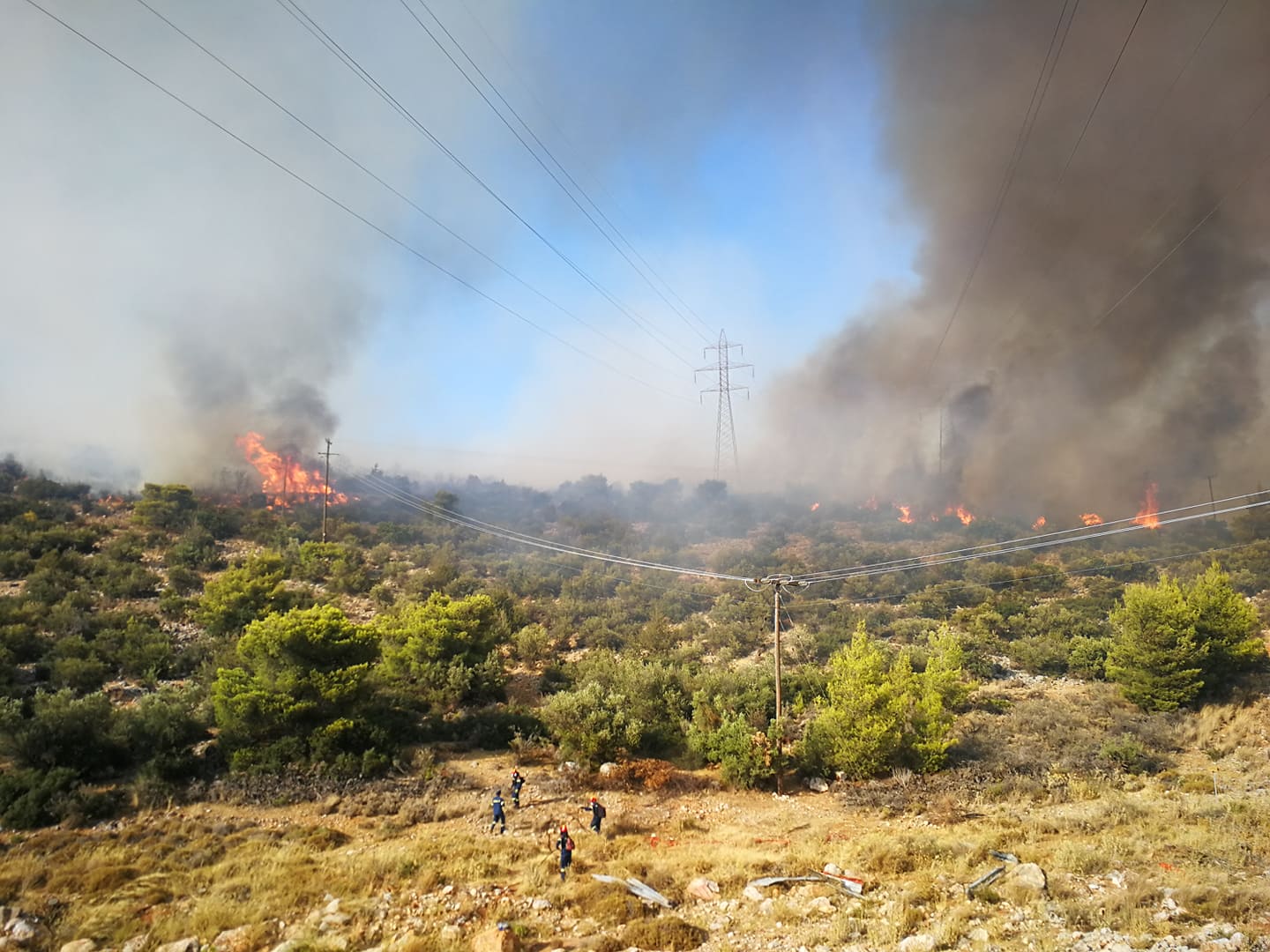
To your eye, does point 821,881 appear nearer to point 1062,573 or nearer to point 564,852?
point 564,852

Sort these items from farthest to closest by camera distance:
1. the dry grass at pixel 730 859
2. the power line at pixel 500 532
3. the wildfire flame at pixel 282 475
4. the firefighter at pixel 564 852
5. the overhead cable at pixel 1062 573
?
the wildfire flame at pixel 282 475, the power line at pixel 500 532, the overhead cable at pixel 1062 573, the firefighter at pixel 564 852, the dry grass at pixel 730 859

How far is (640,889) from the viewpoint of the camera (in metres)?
11.3

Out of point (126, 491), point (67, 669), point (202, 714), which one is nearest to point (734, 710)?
point (202, 714)

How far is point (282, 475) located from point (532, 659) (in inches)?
1598

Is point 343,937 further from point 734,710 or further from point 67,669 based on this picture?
point 67,669

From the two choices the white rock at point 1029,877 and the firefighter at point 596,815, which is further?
the firefighter at point 596,815

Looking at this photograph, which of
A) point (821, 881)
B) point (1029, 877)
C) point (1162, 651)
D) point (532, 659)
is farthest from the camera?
point (532, 659)

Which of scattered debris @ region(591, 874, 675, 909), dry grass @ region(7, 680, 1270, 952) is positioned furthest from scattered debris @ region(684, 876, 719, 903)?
scattered debris @ region(591, 874, 675, 909)

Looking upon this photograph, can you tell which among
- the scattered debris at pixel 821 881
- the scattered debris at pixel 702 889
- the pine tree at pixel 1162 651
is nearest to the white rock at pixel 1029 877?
the scattered debris at pixel 821 881

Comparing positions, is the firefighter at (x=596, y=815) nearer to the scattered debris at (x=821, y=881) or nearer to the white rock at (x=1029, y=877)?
the scattered debris at (x=821, y=881)

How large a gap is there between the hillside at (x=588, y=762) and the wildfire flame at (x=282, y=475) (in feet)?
58.4

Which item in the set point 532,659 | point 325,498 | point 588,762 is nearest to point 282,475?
point 325,498

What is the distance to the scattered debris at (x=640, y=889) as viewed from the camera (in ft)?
36.0

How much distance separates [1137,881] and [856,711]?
8.06 meters
